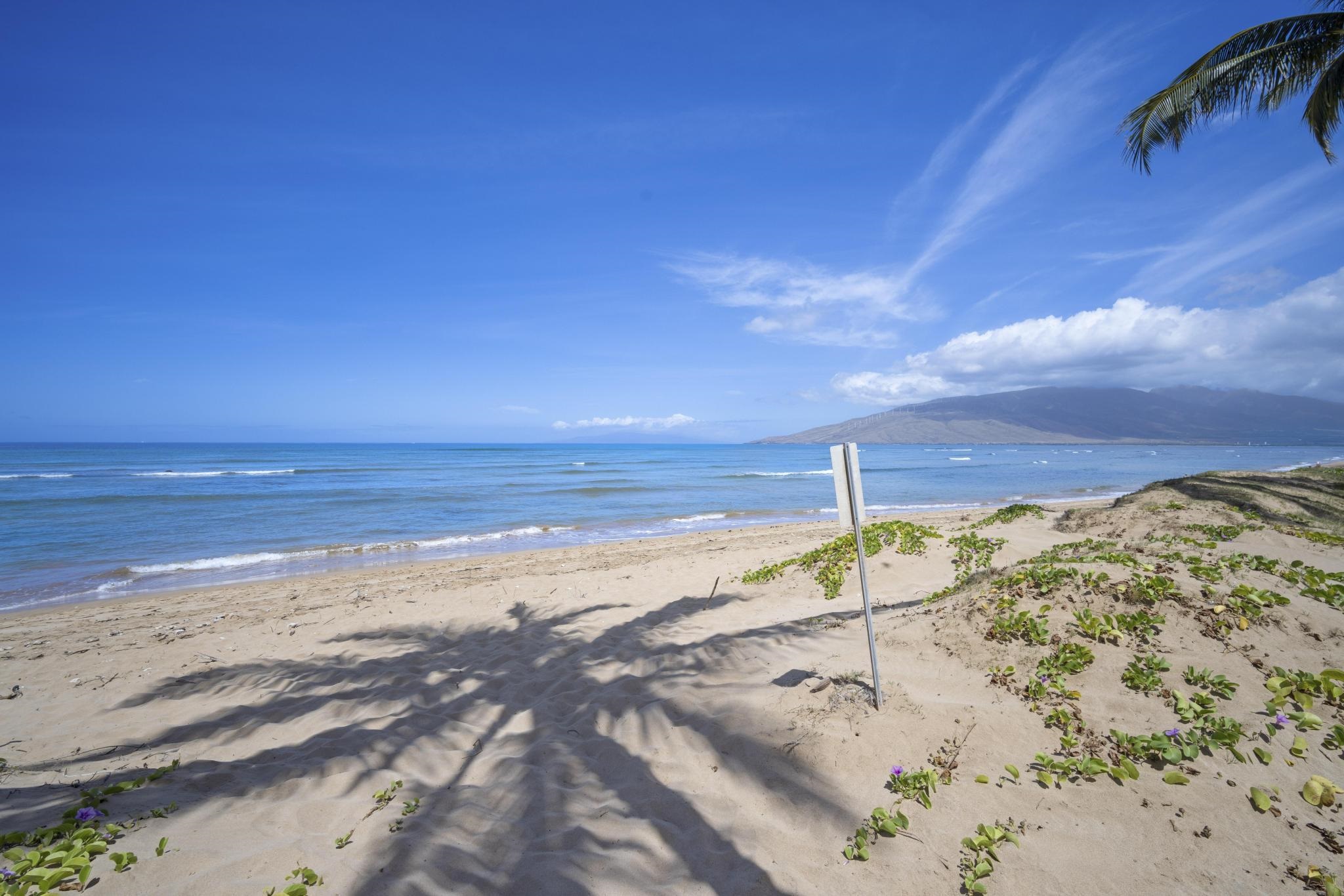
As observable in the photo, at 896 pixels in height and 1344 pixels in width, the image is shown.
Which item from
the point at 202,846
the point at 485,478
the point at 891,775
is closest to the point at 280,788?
the point at 202,846

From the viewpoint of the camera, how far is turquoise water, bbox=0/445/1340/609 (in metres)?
13.6

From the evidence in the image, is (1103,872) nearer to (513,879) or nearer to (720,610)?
(513,879)

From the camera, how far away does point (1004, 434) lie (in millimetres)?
170250

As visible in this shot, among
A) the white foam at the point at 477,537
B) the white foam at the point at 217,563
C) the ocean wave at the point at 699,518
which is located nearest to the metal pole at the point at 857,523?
the white foam at the point at 477,537

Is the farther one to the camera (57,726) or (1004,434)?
(1004,434)

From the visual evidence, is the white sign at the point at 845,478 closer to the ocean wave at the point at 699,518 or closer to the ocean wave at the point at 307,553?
the ocean wave at the point at 307,553

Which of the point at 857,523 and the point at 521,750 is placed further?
the point at 521,750

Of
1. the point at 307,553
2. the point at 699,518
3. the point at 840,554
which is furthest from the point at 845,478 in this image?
the point at 699,518

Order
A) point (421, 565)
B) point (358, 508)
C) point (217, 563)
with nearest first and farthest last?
point (421, 565) → point (217, 563) → point (358, 508)

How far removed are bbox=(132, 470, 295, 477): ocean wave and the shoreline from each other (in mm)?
35168

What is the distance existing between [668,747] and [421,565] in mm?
11003

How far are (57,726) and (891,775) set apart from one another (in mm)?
7680

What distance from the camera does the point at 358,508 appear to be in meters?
22.9

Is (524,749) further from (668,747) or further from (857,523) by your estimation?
(857,523)
